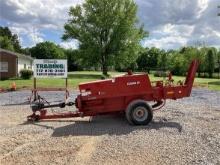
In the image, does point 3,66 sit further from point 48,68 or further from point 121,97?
point 121,97

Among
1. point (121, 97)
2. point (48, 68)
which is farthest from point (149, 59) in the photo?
point (121, 97)

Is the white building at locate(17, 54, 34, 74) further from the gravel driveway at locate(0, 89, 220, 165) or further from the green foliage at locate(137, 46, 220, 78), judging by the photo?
the gravel driveway at locate(0, 89, 220, 165)

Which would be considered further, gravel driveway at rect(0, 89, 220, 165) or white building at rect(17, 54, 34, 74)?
white building at rect(17, 54, 34, 74)

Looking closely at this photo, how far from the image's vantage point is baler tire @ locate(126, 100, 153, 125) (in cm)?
1241

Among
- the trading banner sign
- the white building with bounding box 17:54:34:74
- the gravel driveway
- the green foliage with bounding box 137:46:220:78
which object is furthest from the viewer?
the green foliage with bounding box 137:46:220:78

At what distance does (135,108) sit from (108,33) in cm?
5284

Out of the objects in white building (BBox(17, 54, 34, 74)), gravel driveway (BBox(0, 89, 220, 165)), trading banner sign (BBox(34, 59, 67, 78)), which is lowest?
gravel driveway (BBox(0, 89, 220, 165))

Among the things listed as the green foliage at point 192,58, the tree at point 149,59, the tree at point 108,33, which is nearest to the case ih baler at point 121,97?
the tree at point 108,33

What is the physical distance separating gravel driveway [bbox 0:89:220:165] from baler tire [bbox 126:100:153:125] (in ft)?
0.72

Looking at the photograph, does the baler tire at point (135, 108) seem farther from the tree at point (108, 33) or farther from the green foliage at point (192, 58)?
the green foliage at point (192, 58)

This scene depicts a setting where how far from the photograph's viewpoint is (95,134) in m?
11.1

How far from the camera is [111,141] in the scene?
1009 cm

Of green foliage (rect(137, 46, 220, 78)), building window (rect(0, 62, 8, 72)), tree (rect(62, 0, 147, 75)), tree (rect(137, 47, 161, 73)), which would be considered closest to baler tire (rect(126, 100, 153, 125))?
building window (rect(0, 62, 8, 72))

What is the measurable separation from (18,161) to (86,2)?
194 feet
